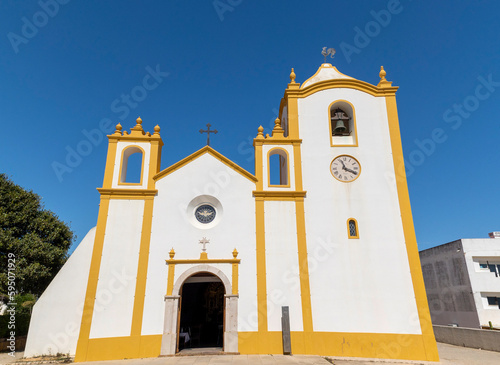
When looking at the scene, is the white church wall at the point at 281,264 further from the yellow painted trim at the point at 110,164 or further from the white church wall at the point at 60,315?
the white church wall at the point at 60,315

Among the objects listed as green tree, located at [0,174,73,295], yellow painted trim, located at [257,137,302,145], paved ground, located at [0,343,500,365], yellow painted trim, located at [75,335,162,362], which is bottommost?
paved ground, located at [0,343,500,365]

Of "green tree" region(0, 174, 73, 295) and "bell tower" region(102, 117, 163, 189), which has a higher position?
"bell tower" region(102, 117, 163, 189)

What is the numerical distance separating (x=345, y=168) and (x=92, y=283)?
10.1 meters

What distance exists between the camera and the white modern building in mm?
19672

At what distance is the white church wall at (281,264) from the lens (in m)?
11.3

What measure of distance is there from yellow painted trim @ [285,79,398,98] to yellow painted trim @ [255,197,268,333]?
4975mm

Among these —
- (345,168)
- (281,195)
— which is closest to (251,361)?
(281,195)

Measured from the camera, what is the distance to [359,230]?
40.3ft

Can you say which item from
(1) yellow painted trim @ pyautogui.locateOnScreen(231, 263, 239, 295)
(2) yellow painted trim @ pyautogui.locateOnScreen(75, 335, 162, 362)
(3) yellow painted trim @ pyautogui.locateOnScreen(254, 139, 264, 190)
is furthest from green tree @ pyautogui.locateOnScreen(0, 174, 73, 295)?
(3) yellow painted trim @ pyautogui.locateOnScreen(254, 139, 264, 190)

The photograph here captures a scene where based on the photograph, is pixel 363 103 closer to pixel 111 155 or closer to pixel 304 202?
pixel 304 202

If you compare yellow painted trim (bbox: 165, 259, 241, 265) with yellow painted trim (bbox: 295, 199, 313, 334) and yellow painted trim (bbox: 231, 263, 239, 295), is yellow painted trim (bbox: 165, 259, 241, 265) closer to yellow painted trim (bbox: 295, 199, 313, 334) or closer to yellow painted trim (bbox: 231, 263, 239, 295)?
yellow painted trim (bbox: 231, 263, 239, 295)

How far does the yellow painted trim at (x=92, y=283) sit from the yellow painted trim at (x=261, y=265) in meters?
5.50

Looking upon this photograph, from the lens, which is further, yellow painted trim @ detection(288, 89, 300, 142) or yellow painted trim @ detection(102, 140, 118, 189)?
yellow painted trim @ detection(288, 89, 300, 142)

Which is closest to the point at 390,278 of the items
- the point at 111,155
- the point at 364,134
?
the point at 364,134
